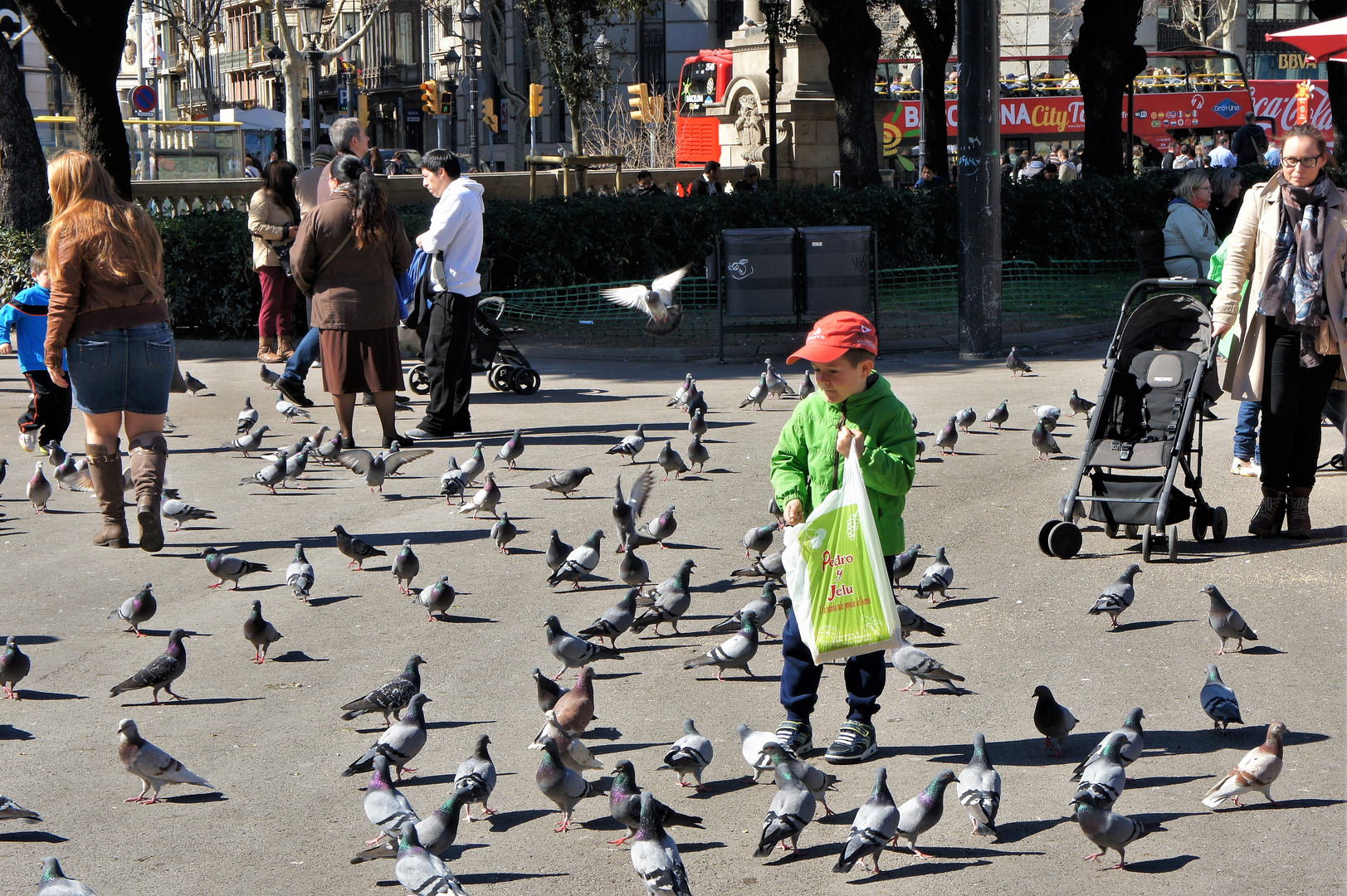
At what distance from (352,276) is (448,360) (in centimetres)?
111

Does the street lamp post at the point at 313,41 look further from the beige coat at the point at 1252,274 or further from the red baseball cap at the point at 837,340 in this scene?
the red baseball cap at the point at 837,340

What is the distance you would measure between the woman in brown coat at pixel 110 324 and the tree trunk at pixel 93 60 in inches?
378

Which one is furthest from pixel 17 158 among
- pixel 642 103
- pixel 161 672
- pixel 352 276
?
pixel 642 103

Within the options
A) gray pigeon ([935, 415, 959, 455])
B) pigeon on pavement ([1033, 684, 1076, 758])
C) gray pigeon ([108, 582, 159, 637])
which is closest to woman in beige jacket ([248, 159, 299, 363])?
gray pigeon ([935, 415, 959, 455])

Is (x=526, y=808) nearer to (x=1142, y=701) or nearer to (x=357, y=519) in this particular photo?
(x=1142, y=701)

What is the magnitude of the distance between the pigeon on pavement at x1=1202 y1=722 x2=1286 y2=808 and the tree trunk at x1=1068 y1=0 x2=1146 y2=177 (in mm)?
18923

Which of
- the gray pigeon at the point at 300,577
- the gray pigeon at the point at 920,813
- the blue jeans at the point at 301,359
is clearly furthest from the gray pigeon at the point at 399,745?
the blue jeans at the point at 301,359

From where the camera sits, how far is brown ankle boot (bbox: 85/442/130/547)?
7.75m

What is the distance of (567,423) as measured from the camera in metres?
11.7

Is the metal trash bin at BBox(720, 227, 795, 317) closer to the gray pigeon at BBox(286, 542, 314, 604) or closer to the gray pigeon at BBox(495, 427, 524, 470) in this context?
the gray pigeon at BBox(495, 427, 524, 470)

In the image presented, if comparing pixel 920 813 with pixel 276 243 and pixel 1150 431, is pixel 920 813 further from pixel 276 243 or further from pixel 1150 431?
pixel 276 243

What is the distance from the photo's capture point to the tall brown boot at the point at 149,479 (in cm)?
767

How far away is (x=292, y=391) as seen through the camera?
11.9m

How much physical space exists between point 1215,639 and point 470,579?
354 centimetres
